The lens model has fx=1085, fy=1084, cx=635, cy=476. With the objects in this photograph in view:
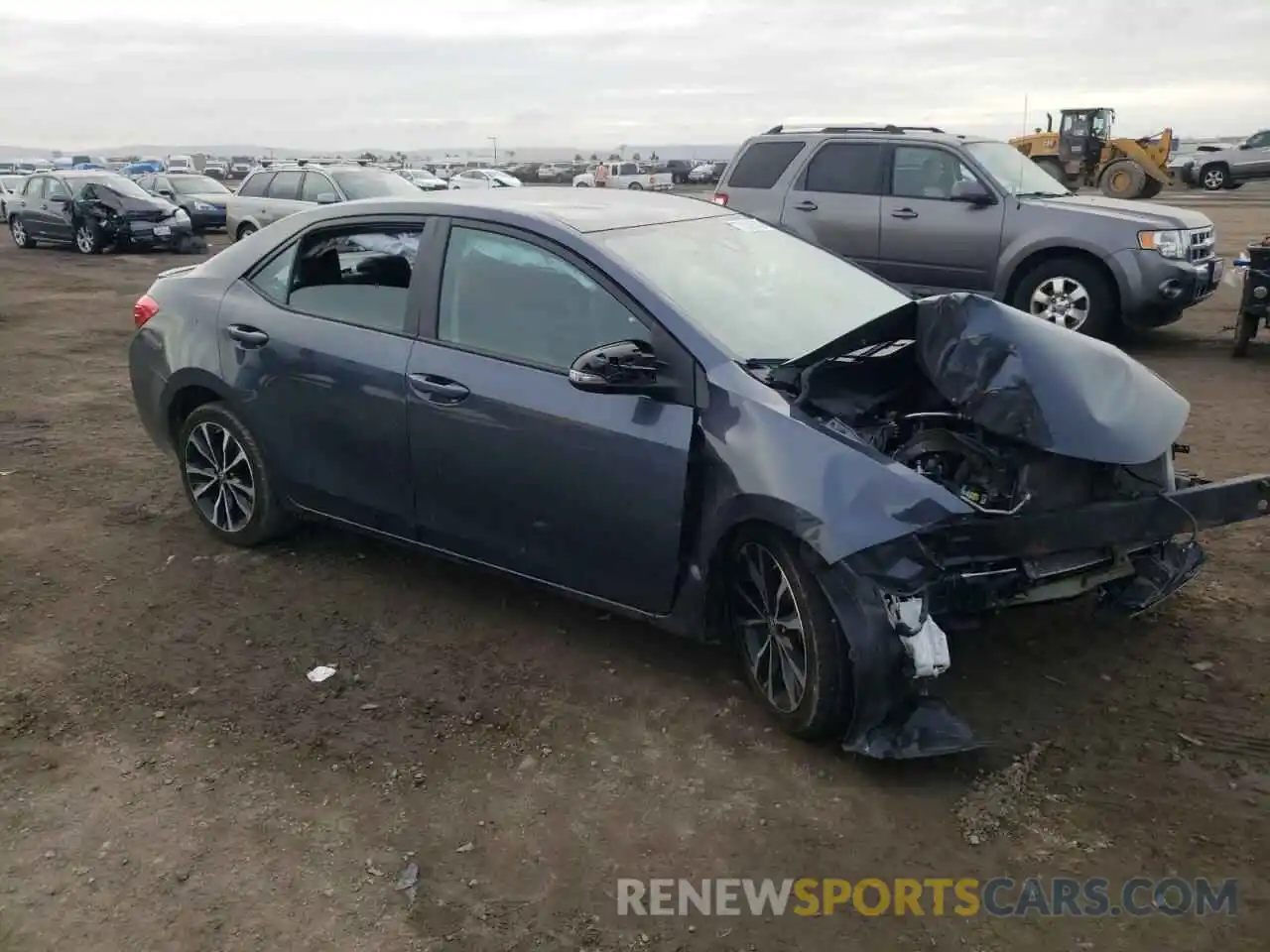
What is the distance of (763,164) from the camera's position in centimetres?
1109

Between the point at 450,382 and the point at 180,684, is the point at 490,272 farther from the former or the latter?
the point at 180,684

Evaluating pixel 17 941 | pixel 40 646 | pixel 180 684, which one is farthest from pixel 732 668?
pixel 40 646

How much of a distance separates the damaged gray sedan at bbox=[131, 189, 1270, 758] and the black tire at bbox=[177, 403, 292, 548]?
0.09 metres

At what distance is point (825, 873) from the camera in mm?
2996

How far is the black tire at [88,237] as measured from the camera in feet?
70.6

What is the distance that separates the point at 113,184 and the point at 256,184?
5.91m

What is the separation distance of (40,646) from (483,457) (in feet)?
6.69

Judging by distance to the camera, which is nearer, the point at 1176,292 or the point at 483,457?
the point at 483,457

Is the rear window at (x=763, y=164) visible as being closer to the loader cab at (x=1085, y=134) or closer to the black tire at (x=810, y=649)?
the black tire at (x=810, y=649)

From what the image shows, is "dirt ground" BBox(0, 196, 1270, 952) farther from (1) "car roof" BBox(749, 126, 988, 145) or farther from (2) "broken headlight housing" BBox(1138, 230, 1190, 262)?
(1) "car roof" BBox(749, 126, 988, 145)

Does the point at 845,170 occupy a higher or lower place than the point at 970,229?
higher

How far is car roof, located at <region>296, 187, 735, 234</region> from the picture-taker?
4.25m

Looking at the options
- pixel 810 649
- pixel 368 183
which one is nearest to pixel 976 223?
pixel 810 649

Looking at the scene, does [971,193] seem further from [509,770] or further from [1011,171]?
[509,770]
